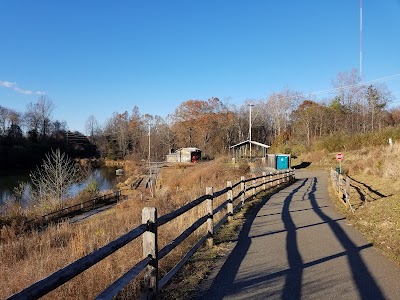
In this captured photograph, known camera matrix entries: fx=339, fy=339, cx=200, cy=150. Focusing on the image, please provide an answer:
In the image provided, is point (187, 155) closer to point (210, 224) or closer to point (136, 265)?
point (210, 224)

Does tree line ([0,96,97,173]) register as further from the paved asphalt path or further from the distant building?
the paved asphalt path

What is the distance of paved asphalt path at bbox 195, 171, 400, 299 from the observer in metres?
4.59

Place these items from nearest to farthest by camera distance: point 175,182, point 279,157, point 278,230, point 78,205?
point 278,230 → point 78,205 → point 175,182 → point 279,157

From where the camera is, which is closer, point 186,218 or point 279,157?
point 186,218

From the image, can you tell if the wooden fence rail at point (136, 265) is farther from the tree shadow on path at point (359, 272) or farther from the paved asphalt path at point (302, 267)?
the tree shadow on path at point (359, 272)

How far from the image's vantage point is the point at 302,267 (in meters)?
5.64

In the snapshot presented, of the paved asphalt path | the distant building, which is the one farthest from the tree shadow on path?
the distant building

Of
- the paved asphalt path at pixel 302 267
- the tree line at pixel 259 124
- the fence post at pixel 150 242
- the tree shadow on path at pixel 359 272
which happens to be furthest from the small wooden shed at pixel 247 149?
the fence post at pixel 150 242

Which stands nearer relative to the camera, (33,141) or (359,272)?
(359,272)

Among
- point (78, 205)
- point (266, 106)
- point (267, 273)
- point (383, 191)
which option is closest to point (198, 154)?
point (266, 106)

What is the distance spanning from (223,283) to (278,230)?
4.19 metres

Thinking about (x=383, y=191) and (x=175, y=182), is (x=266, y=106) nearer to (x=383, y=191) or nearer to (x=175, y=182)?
(x=175, y=182)

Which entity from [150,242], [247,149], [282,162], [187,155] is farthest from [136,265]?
[187,155]

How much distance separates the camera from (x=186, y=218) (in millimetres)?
9797
